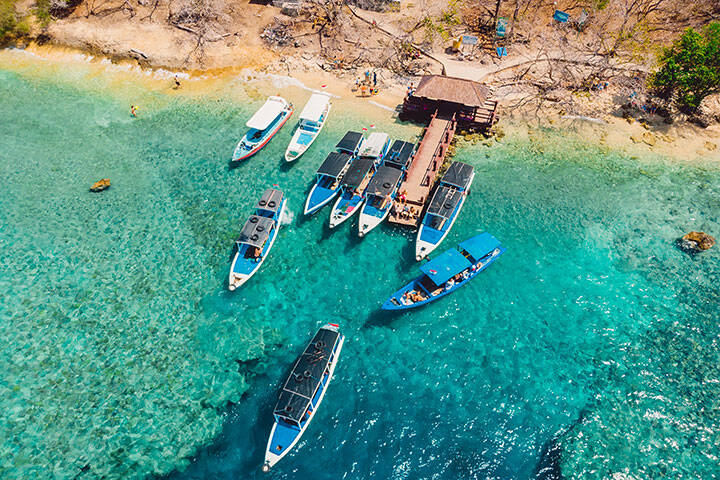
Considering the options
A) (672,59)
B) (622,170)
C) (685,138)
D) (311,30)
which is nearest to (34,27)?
(311,30)

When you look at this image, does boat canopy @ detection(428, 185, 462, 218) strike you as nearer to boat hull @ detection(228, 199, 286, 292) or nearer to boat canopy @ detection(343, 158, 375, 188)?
boat canopy @ detection(343, 158, 375, 188)

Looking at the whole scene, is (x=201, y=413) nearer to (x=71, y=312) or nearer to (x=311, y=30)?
(x=71, y=312)

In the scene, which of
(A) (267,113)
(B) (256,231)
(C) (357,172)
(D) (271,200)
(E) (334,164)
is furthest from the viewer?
(A) (267,113)

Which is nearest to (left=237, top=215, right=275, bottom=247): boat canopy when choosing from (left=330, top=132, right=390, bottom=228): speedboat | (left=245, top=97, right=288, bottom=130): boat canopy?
(left=330, top=132, right=390, bottom=228): speedboat

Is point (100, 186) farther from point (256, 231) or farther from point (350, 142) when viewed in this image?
point (350, 142)

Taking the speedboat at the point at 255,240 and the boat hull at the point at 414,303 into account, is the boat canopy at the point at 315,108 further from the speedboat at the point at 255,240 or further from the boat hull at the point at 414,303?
the boat hull at the point at 414,303

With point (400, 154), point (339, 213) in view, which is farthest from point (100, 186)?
point (400, 154)
